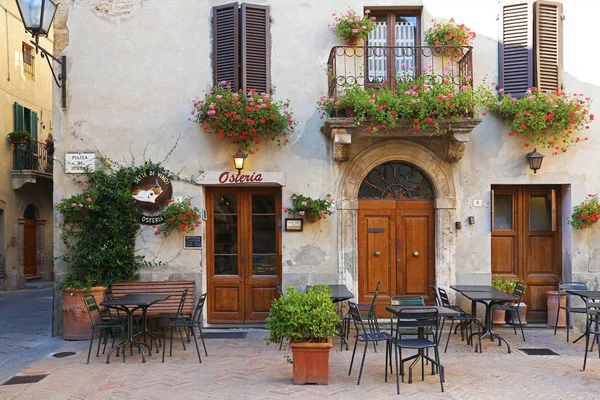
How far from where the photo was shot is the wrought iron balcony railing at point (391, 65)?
870 centimetres

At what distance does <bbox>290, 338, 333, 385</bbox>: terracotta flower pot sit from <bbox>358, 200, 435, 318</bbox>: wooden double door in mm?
3134

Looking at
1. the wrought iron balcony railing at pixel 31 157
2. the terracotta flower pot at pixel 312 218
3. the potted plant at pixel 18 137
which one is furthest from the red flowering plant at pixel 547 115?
the potted plant at pixel 18 137

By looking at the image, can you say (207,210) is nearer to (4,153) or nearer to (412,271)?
(412,271)

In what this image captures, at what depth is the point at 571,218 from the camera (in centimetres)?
882

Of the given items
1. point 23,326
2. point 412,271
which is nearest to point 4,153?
point 23,326

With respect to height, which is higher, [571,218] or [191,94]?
[191,94]

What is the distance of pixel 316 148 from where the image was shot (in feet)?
29.3

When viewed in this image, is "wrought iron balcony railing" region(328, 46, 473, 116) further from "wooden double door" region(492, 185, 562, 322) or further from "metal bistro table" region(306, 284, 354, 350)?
"metal bistro table" region(306, 284, 354, 350)

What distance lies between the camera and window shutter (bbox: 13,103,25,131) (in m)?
16.2

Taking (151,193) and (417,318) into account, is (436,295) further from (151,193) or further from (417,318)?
(151,193)

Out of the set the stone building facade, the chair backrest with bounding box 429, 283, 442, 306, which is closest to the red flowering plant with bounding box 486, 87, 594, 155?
the stone building facade

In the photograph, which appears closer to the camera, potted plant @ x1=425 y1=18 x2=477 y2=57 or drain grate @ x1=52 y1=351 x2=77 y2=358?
drain grate @ x1=52 y1=351 x2=77 y2=358

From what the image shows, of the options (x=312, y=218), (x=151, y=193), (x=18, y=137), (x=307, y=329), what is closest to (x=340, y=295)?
(x=312, y=218)

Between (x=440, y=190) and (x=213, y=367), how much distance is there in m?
4.65
